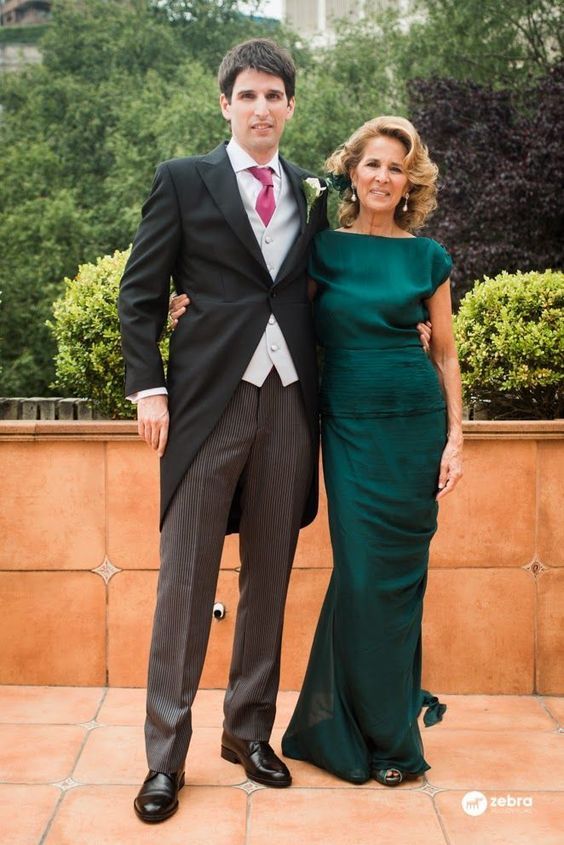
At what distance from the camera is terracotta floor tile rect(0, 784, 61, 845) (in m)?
2.33

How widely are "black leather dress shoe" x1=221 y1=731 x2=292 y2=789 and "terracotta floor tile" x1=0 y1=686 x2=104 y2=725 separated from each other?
0.60 metres

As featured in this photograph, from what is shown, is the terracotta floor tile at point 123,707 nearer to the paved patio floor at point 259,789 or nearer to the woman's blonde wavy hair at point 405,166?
the paved patio floor at point 259,789

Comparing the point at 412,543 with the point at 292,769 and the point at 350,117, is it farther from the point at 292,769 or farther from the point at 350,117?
the point at 350,117

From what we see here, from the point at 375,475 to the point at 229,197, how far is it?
807mm

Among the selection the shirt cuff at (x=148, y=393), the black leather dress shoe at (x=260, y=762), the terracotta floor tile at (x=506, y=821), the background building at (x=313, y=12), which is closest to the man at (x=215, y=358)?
the shirt cuff at (x=148, y=393)

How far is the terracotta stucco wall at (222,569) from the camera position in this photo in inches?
129

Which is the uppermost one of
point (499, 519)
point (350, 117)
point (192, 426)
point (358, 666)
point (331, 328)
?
point (350, 117)

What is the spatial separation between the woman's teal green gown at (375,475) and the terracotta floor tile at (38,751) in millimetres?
712

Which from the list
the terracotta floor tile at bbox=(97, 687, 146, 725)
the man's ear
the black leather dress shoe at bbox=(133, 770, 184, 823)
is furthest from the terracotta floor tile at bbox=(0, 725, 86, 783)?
the man's ear

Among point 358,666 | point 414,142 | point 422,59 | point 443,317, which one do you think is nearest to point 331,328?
point 443,317

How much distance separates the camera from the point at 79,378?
3.35 meters

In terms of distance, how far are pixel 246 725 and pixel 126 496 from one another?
36.5 inches

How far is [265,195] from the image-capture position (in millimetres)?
2527

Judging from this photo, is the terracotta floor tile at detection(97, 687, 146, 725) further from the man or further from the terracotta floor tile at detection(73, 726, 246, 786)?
the man
